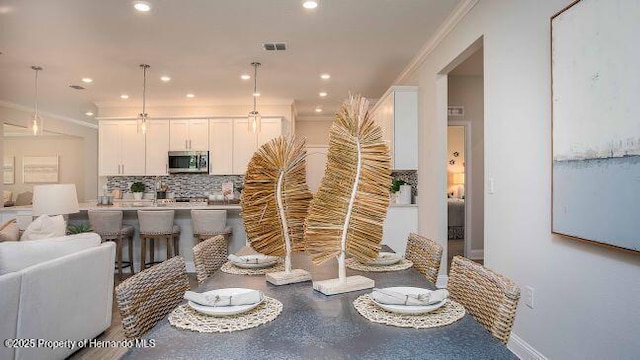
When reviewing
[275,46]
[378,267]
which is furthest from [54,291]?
[275,46]

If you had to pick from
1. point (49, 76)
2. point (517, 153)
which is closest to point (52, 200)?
point (49, 76)

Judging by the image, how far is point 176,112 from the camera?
7.30m

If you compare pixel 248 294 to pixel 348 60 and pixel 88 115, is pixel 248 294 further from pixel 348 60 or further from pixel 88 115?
pixel 88 115

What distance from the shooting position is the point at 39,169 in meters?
10.1

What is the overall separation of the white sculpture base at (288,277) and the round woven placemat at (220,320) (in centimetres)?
28

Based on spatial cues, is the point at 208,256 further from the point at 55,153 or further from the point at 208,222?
the point at 55,153

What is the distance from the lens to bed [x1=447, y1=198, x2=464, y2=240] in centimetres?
752

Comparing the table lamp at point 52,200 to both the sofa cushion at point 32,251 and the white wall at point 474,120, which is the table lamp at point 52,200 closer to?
the sofa cushion at point 32,251

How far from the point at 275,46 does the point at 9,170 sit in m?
9.56

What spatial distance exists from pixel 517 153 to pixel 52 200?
3823mm

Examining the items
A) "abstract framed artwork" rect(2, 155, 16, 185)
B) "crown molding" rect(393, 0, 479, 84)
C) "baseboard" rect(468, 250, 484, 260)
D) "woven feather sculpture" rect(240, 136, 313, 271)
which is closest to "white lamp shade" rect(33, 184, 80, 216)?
"woven feather sculpture" rect(240, 136, 313, 271)

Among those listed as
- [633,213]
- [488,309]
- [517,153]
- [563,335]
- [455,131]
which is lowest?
[563,335]

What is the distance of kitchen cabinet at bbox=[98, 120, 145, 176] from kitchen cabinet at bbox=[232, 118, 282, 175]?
5.37 feet

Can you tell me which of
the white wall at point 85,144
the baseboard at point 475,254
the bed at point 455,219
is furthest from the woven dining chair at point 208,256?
the white wall at point 85,144
